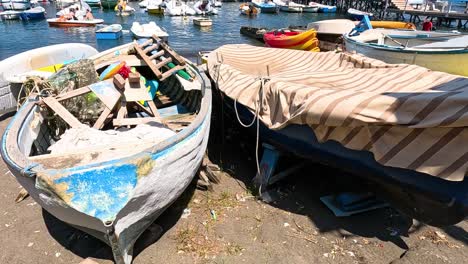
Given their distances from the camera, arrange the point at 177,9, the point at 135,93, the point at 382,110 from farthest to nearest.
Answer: the point at 177,9 < the point at 135,93 < the point at 382,110

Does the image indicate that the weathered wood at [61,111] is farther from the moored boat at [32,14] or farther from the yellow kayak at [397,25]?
the moored boat at [32,14]

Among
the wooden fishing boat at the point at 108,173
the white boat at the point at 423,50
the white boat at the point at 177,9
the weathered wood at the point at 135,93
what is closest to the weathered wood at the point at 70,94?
the wooden fishing boat at the point at 108,173

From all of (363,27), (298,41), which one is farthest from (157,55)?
(363,27)

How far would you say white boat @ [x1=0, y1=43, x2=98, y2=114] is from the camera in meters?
7.32

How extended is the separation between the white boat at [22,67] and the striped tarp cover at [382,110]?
4.60 meters

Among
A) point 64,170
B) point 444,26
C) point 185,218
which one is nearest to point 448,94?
point 185,218

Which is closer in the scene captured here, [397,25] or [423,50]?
[423,50]

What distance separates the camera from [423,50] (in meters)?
8.72

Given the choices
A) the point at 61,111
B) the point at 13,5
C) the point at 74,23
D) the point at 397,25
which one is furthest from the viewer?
the point at 13,5

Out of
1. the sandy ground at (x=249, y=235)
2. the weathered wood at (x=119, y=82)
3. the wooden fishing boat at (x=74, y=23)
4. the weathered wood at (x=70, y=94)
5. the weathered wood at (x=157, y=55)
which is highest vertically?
the weathered wood at (x=157, y=55)

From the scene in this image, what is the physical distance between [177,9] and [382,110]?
38726 mm

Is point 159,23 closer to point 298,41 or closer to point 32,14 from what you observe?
point 32,14

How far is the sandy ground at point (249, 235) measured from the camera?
12.9ft

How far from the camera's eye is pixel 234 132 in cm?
720
